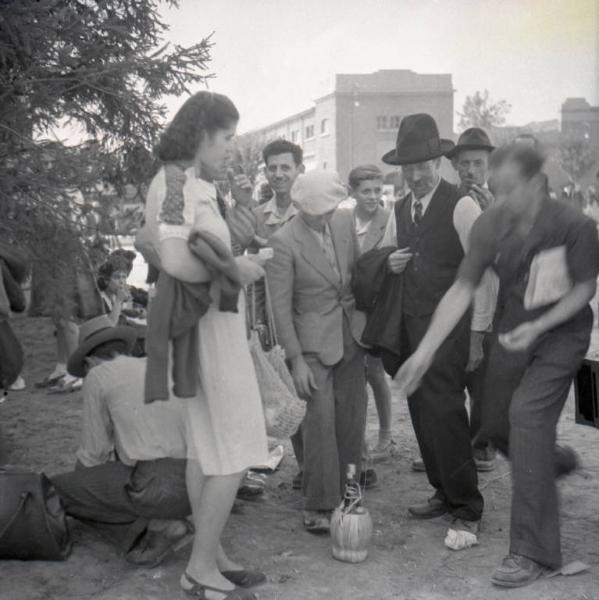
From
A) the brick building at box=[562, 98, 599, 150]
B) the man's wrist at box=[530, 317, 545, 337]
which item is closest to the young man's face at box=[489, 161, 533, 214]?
the man's wrist at box=[530, 317, 545, 337]

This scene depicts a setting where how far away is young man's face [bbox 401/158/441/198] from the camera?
4348mm

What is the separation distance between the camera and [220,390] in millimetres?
3328

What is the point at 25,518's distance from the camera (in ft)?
12.4

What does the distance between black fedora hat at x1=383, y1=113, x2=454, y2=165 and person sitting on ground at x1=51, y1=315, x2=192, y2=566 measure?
176cm

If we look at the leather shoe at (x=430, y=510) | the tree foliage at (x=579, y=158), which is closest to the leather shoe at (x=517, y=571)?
the leather shoe at (x=430, y=510)

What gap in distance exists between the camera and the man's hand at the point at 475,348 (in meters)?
4.30

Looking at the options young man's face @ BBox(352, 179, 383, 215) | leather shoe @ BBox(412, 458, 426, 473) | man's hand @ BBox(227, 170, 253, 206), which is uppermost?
young man's face @ BBox(352, 179, 383, 215)

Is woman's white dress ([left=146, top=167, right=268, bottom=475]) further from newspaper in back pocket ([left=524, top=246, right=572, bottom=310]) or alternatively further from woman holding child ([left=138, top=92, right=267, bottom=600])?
newspaper in back pocket ([left=524, top=246, right=572, bottom=310])

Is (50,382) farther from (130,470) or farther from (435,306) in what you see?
(435,306)

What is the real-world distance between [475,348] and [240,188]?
1.50m

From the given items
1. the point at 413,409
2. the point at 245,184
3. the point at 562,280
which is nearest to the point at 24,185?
the point at 245,184

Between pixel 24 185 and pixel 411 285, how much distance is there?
3.05 metres

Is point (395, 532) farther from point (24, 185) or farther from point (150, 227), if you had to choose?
point (24, 185)

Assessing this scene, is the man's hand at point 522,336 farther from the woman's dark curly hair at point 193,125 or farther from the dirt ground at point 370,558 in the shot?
the woman's dark curly hair at point 193,125
